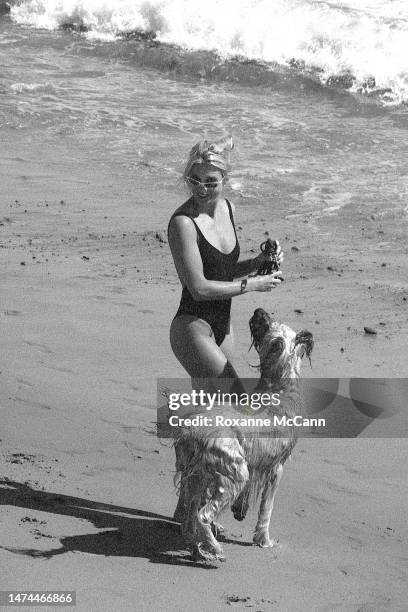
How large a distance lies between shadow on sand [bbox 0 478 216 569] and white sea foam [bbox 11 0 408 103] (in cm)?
1139

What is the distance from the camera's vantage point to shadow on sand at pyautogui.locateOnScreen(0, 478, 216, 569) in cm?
487

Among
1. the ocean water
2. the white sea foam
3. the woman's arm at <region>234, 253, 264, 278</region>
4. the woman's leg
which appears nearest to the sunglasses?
the woman's arm at <region>234, 253, 264, 278</region>

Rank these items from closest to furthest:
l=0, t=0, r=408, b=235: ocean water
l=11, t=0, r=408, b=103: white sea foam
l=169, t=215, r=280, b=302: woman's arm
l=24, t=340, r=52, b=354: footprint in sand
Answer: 1. l=169, t=215, r=280, b=302: woman's arm
2. l=24, t=340, r=52, b=354: footprint in sand
3. l=0, t=0, r=408, b=235: ocean water
4. l=11, t=0, r=408, b=103: white sea foam

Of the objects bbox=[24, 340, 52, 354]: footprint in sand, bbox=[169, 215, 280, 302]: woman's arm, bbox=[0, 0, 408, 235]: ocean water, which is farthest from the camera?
bbox=[0, 0, 408, 235]: ocean water

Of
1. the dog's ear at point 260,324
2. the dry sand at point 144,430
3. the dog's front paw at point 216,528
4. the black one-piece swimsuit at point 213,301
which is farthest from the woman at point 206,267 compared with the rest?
the dry sand at point 144,430

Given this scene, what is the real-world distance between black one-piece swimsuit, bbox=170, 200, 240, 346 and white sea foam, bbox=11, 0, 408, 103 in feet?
36.1

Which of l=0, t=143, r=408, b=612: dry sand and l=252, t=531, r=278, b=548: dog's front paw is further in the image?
l=252, t=531, r=278, b=548: dog's front paw

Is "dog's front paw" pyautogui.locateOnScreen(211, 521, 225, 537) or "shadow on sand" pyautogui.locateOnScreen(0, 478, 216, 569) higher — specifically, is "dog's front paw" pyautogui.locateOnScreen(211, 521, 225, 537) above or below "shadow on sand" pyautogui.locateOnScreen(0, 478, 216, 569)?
above

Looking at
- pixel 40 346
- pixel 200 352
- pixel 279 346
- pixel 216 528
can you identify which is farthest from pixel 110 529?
pixel 40 346

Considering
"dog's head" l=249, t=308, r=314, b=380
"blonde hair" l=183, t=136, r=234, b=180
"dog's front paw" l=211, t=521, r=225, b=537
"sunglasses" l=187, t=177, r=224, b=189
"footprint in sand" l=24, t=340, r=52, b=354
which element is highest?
"blonde hair" l=183, t=136, r=234, b=180

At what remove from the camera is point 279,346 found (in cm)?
477

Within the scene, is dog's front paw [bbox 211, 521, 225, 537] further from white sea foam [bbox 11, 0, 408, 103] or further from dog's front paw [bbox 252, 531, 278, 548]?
white sea foam [bbox 11, 0, 408, 103]

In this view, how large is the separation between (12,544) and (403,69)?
13.1 m

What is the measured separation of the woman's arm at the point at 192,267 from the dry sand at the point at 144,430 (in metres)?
1.24
